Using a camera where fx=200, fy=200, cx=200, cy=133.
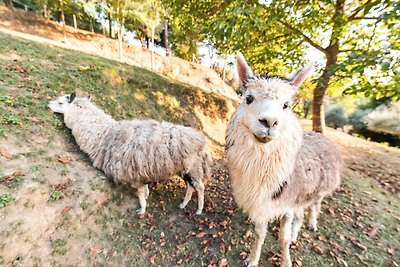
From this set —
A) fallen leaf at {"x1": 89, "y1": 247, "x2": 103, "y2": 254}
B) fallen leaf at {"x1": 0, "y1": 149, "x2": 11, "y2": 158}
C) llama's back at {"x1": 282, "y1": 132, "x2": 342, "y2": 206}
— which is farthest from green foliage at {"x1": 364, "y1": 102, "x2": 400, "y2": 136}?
fallen leaf at {"x1": 0, "y1": 149, "x2": 11, "y2": 158}

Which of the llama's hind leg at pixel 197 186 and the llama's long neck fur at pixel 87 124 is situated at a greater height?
the llama's long neck fur at pixel 87 124

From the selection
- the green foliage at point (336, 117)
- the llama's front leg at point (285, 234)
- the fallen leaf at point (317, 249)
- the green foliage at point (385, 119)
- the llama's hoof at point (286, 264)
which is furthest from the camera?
the green foliage at point (336, 117)

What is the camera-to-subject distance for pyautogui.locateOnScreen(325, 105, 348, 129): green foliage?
74.1ft

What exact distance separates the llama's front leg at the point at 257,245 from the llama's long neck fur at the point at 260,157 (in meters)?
0.44

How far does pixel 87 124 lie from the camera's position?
5.01 metres

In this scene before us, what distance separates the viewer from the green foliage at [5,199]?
3.26 m

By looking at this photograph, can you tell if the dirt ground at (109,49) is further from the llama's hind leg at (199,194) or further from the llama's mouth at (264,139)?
the llama's mouth at (264,139)

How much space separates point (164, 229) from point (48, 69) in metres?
6.79

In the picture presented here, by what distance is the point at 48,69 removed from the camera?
6.97m

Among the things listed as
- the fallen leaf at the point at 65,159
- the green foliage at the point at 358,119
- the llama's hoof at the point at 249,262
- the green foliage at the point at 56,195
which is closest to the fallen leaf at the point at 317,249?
the llama's hoof at the point at 249,262

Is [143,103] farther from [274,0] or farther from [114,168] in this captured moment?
[274,0]

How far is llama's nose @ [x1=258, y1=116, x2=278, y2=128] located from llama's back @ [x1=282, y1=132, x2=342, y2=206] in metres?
1.37

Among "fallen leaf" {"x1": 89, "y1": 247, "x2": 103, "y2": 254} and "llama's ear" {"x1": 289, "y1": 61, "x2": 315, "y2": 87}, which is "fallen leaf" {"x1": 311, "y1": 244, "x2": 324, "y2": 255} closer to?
"llama's ear" {"x1": 289, "y1": 61, "x2": 315, "y2": 87}

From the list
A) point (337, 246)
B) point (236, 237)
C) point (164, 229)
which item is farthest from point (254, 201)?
point (337, 246)
